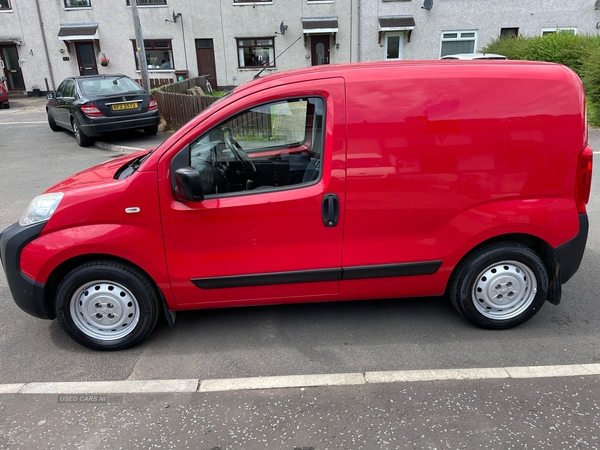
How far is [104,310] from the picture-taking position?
3.25 m

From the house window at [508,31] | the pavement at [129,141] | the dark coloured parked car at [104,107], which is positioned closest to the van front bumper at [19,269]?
the pavement at [129,141]

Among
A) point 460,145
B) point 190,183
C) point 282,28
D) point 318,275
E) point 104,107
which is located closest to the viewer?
point 190,183

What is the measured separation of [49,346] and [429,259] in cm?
280

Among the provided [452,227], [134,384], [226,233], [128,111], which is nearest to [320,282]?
[226,233]

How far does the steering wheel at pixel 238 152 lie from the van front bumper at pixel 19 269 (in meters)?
1.34

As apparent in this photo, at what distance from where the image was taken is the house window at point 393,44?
74.8 feet

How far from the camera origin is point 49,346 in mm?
3396

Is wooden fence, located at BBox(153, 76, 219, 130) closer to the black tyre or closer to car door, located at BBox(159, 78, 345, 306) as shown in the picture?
car door, located at BBox(159, 78, 345, 306)

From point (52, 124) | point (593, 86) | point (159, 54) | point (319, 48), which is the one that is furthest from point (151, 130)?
point (319, 48)

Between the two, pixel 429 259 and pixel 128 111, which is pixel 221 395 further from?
pixel 128 111

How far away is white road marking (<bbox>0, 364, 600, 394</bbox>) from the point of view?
9.53ft

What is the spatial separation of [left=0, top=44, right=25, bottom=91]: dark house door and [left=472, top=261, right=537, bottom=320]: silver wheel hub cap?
27061mm

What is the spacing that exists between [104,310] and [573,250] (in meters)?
3.32

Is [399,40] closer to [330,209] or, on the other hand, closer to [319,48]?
[319,48]
